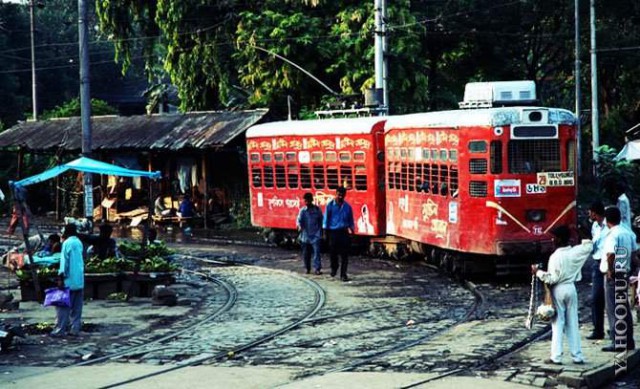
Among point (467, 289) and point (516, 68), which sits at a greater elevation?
point (516, 68)

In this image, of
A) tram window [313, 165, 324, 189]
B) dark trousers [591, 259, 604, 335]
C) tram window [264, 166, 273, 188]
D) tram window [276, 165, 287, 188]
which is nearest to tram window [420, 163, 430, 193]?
tram window [313, 165, 324, 189]

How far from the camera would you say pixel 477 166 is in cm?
2138

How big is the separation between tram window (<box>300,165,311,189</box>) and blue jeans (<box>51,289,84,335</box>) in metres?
12.7

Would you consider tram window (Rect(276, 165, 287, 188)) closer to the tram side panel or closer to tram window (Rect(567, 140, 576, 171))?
the tram side panel

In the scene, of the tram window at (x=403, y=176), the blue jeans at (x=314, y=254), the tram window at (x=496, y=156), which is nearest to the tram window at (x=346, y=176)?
the tram window at (x=403, y=176)

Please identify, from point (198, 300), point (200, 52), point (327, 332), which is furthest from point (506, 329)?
point (200, 52)

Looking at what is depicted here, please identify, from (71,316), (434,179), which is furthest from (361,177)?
(71,316)

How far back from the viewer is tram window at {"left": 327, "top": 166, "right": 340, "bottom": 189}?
28.2 metres

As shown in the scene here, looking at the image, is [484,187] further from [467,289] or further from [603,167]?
[603,167]

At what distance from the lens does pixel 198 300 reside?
2116 cm

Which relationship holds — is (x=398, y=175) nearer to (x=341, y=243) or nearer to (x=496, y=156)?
(x=341, y=243)

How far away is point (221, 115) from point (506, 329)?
25.9 metres

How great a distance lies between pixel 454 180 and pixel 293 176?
8426 mm

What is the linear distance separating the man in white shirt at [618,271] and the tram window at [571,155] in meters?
7.75
